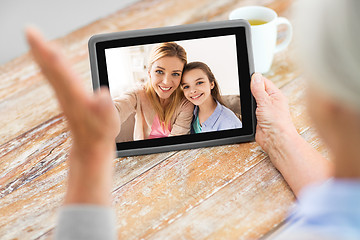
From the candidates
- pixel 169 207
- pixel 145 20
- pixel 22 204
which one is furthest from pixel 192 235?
pixel 145 20

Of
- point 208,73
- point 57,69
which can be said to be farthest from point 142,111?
point 57,69

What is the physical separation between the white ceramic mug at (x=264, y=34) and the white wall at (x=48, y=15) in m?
0.46

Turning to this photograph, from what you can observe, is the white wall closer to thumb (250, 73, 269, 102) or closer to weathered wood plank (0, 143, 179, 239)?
weathered wood plank (0, 143, 179, 239)

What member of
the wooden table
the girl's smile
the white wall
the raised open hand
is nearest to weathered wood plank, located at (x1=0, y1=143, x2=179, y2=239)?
the wooden table

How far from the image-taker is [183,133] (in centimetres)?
88

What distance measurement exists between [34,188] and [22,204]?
4 centimetres

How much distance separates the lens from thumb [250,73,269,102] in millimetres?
858

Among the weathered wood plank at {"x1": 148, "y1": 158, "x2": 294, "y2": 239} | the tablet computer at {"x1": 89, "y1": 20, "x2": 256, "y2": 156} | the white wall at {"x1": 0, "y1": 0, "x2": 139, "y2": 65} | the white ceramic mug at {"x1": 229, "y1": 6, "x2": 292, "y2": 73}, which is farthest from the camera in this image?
the white wall at {"x1": 0, "y1": 0, "x2": 139, "y2": 65}

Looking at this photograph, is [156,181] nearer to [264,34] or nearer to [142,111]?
[142,111]

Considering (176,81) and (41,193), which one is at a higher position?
(176,81)

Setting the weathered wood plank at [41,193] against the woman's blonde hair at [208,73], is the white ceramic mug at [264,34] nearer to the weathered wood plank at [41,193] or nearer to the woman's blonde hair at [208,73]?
the woman's blonde hair at [208,73]

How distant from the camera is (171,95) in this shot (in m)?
0.86

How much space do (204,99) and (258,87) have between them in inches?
4.3

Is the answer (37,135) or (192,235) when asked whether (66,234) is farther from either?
(37,135)
